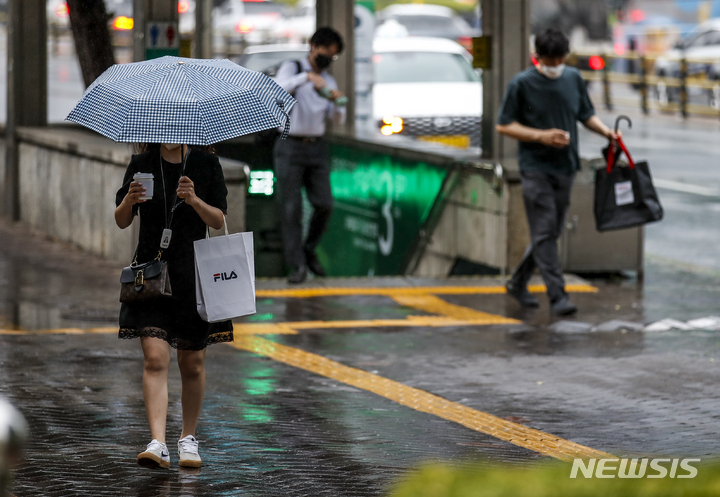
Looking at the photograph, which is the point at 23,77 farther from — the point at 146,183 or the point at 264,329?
the point at 146,183

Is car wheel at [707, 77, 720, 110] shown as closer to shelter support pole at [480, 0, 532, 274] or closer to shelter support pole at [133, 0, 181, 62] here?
shelter support pole at [480, 0, 532, 274]

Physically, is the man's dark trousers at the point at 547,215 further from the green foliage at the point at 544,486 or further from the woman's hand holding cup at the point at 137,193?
the green foliage at the point at 544,486

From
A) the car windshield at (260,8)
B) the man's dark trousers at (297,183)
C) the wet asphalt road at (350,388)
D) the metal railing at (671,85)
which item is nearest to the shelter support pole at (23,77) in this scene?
the wet asphalt road at (350,388)

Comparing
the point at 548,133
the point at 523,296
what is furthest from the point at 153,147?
the point at 523,296

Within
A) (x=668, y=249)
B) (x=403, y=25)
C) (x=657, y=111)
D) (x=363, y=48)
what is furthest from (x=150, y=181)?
(x=403, y=25)

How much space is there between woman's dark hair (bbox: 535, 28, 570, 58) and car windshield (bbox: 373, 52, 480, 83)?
9227mm

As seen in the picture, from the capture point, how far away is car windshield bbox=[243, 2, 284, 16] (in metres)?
50.2

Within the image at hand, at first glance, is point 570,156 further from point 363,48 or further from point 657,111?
point 657,111

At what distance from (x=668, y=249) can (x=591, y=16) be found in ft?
114

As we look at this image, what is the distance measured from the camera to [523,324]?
9062 millimetres

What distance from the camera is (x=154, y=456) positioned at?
17.3 feet

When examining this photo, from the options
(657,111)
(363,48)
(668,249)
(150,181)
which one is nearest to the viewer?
(150,181)

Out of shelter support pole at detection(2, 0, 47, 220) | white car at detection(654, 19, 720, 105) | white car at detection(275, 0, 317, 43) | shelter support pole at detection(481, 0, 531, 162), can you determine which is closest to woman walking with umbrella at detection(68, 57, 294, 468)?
shelter support pole at detection(481, 0, 531, 162)

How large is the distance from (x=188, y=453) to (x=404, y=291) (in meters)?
5.08
